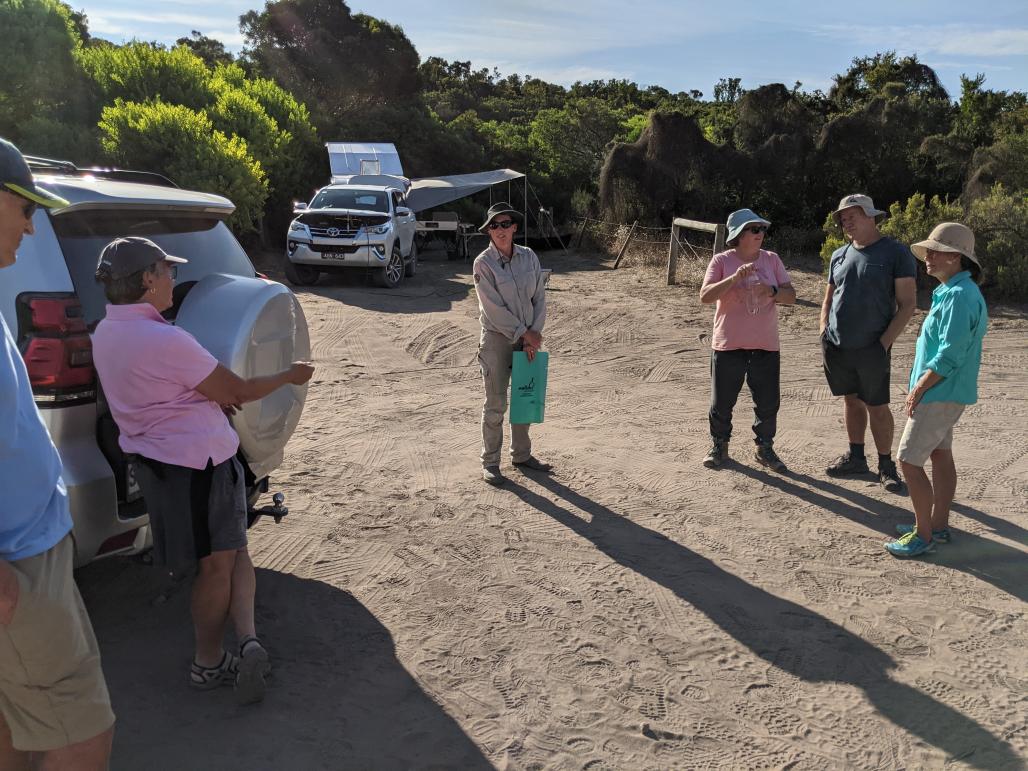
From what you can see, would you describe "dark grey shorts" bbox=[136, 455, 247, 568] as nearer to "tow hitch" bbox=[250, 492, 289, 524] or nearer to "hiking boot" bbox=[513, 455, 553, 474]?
"tow hitch" bbox=[250, 492, 289, 524]

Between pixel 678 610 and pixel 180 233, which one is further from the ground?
pixel 180 233

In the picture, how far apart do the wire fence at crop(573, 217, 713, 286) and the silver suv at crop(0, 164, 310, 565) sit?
446 inches

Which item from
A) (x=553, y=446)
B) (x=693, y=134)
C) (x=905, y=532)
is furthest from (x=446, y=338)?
(x=693, y=134)

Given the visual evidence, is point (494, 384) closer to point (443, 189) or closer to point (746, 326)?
point (746, 326)

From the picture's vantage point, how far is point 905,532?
4.51m

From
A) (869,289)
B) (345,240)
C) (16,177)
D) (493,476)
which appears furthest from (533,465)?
(345,240)

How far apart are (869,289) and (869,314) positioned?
0.52ft

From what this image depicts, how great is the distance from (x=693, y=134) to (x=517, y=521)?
55.2ft

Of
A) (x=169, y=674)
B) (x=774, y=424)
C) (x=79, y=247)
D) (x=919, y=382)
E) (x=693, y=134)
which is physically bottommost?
(x=169, y=674)

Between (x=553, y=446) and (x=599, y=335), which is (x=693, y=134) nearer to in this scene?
(x=599, y=335)

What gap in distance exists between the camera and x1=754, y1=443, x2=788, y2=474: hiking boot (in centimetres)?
563

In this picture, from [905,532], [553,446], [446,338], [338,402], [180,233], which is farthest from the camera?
[446,338]

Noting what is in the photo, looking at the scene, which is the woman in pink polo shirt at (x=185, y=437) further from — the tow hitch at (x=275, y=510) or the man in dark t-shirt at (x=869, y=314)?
the man in dark t-shirt at (x=869, y=314)

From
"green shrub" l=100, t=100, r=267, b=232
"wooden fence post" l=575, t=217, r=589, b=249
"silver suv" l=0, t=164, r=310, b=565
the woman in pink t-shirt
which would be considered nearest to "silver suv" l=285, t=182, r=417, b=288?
"green shrub" l=100, t=100, r=267, b=232
